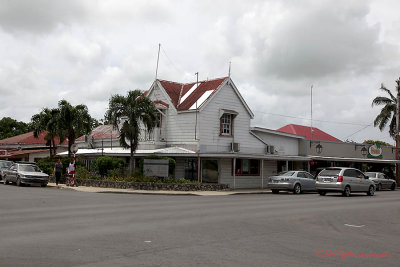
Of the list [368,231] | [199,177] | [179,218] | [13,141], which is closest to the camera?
[368,231]

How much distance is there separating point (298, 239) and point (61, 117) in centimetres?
2718

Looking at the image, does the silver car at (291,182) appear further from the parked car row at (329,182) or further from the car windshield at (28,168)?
the car windshield at (28,168)

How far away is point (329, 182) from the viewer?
83.1 ft

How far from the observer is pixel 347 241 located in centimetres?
995

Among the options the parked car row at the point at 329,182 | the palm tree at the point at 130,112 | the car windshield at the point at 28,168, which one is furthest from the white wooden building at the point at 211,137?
the car windshield at the point at 28,168

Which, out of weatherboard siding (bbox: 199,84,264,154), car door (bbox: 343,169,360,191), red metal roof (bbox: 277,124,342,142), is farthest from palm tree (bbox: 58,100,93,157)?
red metal roof (bbox: 277,124,342,142)

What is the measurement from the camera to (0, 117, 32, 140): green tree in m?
76.1

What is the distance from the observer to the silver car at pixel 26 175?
1116 inches

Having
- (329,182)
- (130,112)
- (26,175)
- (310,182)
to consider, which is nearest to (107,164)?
(130,112)

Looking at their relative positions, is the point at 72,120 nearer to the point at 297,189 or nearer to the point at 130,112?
the point at 130,112

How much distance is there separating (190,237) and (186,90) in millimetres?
26543

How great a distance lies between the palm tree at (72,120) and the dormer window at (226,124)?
10.6 metres

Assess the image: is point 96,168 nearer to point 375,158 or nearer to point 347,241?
point 347,241

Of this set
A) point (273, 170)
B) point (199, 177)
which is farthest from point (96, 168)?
point (273, 170)
